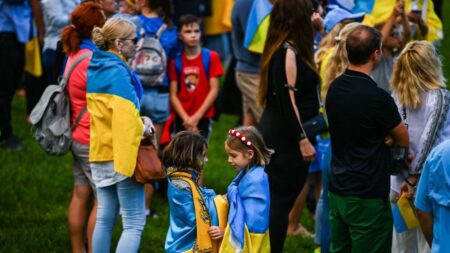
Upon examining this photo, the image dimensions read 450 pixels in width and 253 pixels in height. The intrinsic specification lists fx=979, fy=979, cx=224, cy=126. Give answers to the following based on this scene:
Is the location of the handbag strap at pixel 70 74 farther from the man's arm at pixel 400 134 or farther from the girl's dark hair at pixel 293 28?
the man's arm at pixel 400 134

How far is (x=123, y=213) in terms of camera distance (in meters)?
6.45

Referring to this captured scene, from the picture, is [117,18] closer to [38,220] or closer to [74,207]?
[74,207]

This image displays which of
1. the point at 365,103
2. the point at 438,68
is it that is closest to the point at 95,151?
the point at 365,103

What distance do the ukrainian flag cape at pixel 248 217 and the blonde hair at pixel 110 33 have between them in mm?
1511

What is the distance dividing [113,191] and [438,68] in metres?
2.27

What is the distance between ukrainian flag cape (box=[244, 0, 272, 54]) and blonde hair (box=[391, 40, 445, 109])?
249 centimetres

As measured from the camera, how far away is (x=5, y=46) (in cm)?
1022

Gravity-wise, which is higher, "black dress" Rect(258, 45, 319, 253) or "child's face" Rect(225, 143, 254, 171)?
"child's face" Rect(225, 143, 254, 171)

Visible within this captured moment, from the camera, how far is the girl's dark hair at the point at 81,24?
22.1 feet

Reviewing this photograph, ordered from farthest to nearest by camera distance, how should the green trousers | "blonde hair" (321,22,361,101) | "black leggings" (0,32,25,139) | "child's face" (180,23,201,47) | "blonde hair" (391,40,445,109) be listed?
"black leggings" (0,32,25,139)
"child's face" (180,23,201,47)
"blonde hair" (321,22,361,101)
"blonde hair" (391,40,445,109)
the green trousers

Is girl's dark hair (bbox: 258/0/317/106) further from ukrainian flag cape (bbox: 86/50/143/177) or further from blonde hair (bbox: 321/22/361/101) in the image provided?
ukrainian flag cape (bbox: 86/50/143/177)

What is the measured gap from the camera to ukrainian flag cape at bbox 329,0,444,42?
8.65m

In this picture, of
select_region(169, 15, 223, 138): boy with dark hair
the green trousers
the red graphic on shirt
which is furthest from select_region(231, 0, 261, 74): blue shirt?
the green trousers

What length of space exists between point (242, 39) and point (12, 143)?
3.13 m
